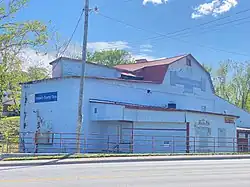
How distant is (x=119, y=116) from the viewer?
32969mm

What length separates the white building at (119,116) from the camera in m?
34.4

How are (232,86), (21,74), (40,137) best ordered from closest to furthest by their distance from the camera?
(40,137)
(21,74)
(232,86)

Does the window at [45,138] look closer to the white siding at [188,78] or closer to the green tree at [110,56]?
the white siding at [188,78]

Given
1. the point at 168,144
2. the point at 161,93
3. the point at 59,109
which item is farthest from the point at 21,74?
the point at 168,144

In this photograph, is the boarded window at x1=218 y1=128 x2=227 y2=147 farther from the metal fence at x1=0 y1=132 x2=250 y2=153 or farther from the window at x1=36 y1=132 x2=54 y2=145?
the window at x1=36 y1=132 x2=54 y2=145

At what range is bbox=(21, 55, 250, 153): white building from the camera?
34.4 metres

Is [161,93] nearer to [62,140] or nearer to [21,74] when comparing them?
[62,140]

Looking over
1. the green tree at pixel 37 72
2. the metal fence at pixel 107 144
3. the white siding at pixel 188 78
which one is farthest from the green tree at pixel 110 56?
the metal fence at pixel 107 144

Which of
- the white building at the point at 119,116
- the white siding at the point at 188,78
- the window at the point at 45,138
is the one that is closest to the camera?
the white building at the point at 119,116

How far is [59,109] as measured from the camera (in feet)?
117

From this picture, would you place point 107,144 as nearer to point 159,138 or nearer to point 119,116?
point 119,116

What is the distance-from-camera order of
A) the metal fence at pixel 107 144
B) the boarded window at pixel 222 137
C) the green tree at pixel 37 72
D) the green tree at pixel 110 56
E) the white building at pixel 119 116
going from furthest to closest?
the green tree at pixel 110 56, the green tree at pixel 37 72, the boarded window at pixel 222 137, the white building at pixel 119 116, the metal fence at pixel 107 144

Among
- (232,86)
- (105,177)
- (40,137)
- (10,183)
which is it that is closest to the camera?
(10,183)

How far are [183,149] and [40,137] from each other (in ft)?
39.5
